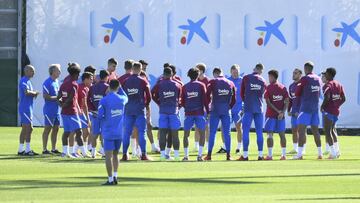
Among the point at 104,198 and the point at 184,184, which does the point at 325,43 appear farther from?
the point at 104,198

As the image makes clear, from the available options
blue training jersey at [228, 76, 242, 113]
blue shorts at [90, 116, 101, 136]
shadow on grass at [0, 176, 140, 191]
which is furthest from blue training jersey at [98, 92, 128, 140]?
blue training jersey at [228, 76, 242, 113]

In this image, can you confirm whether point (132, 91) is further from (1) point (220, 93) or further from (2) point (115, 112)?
(2) point (115, 112)

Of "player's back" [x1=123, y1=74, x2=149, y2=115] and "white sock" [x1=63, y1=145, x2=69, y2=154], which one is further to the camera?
"white sock" [x1=63, y1=145, x2=69, y2=154]

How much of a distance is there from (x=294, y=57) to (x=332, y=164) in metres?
A: 16.0

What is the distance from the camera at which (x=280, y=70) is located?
4275 centimetres

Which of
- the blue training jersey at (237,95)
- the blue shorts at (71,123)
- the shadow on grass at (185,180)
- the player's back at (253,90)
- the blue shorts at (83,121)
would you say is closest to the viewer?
the shadow on grass at (185,180)

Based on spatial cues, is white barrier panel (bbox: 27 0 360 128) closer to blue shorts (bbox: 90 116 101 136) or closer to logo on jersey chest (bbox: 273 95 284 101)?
logo on jersey chest (bbox: 273 95 284 101)

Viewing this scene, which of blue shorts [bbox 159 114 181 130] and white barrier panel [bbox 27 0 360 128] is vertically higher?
white barrier panel [bbox 27 0 360 128]

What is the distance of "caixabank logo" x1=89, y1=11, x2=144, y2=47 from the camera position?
42844 mm

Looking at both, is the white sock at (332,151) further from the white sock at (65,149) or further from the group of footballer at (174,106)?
the white sock at (65,149)

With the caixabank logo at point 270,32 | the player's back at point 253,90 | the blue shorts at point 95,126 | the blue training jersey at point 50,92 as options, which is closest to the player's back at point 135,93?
the blue shorts at point 95,126

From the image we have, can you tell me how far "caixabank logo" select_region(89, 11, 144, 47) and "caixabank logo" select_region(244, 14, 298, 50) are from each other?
371 cm

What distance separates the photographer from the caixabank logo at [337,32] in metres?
43.0

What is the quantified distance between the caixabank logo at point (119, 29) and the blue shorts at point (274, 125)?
1404 centimetres
